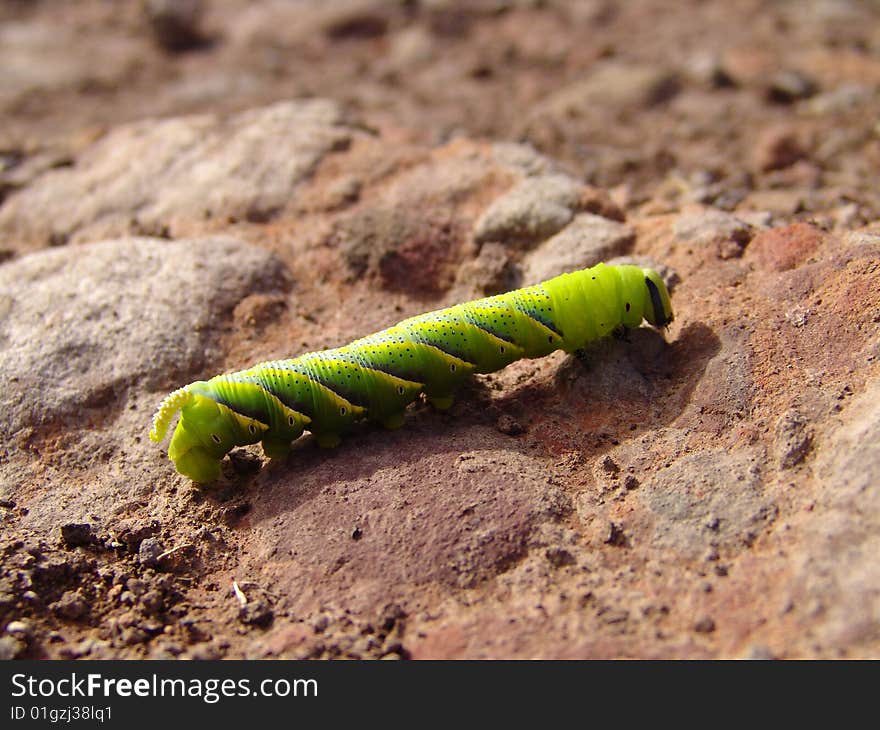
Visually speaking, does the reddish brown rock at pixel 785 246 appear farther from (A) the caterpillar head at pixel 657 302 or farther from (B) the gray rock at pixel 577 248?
(B) the gray rock at pixel 577 248

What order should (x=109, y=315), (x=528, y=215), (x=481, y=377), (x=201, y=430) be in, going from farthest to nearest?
(x=528, y=215) < (x=109, y=315) < (x=481, y=377) < (x=201, y=430)

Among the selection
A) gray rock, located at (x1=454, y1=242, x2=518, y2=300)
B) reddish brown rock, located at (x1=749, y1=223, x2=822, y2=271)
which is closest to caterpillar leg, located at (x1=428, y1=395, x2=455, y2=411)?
gray rock, located at (x1=454, y1=242, x2=518, y2=300)

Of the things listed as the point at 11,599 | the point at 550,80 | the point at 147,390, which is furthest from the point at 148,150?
the point at 11,599

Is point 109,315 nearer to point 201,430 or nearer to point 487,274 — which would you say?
point 201,430

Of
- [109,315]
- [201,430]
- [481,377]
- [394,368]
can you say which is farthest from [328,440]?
[109,315]

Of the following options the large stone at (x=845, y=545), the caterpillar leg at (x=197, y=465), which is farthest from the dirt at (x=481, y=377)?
the caterpillar leg at (x=197, y=465)

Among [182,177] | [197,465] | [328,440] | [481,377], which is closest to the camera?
[197,465]
